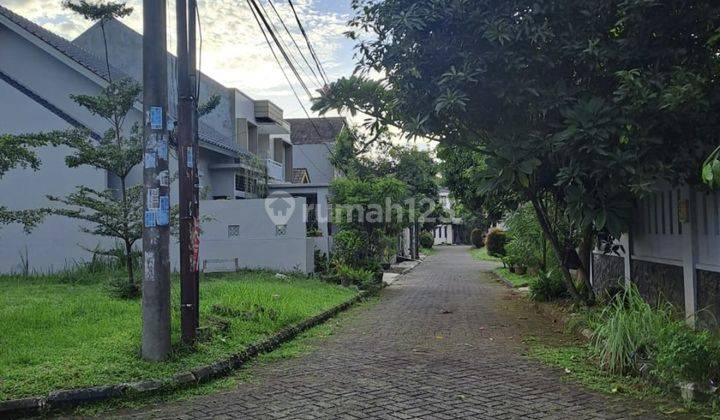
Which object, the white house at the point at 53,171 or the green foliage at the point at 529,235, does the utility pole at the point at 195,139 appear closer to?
the white house at the point at 53,171

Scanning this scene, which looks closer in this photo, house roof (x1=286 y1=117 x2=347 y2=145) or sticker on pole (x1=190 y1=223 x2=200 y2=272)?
sticker on pole (x1=190 y1=223 x2=200 y2=272)

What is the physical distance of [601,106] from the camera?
21.2 ft

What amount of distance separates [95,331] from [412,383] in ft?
12.8

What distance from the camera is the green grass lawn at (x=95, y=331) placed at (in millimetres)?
5582

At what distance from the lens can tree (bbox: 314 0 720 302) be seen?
20.8 feet

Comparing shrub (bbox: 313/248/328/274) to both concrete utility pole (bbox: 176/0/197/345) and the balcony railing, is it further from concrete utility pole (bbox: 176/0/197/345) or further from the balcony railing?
concrete utility pole (bbox: 176/0/197/345)

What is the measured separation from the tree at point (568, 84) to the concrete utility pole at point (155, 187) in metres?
2.89

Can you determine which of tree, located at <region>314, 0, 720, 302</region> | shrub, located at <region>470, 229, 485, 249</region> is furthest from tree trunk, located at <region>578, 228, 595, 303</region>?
shrub, located at <region>470, 229, 485, 249</region>

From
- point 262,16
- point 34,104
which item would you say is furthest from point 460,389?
point 34,104

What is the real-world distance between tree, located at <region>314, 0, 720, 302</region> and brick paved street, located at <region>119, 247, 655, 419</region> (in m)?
2.12

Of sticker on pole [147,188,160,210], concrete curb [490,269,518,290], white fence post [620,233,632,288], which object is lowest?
concrete curb [490,269,518,290]

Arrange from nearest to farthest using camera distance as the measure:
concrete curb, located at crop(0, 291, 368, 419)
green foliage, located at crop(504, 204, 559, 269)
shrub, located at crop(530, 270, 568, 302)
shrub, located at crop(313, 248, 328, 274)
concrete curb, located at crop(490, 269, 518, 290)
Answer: concrete curb, located at crop(0, 291, 368, 419)
shrub, located at crop(530, 270, 568, 302)
green foliage, located at crop(504, 204, 559, 269)
shrub, located at crop(313, 248, 328, 274)
concrete curb, located at crop(490, 269, 518, 290)

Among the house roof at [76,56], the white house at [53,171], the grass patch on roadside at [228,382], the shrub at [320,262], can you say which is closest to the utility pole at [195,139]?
the grass patch on roadside at [228,382]

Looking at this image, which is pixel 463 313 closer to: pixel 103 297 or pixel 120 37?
pixel 103 297
